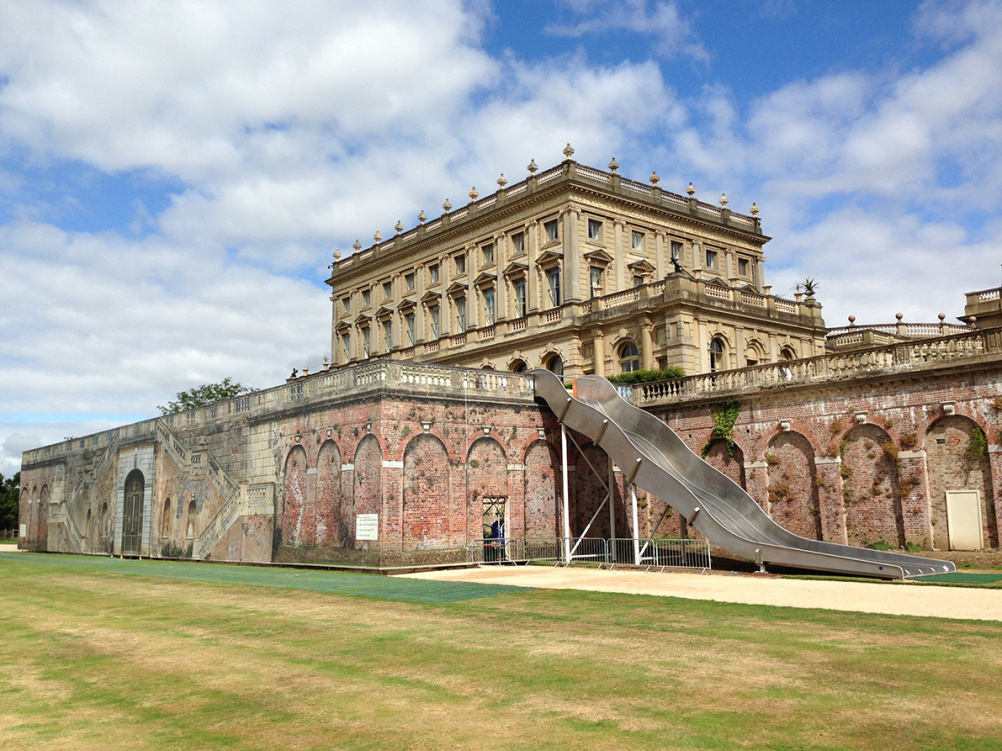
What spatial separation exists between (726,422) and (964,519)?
7.52 metres

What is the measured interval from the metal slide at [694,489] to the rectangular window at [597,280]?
15.0 metres

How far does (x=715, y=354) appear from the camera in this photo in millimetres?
38719

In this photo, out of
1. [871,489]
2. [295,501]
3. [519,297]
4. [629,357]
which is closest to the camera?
[871,489]

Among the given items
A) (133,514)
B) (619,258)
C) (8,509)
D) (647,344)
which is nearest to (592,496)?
(647,344)

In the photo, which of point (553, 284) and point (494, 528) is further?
point (553, 284)

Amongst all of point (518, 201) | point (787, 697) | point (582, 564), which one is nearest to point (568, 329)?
point (518, 201)

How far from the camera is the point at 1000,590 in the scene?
16188 mm

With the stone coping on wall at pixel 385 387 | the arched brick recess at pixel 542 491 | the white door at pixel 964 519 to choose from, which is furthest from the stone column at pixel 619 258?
the white door at pixel 964 519

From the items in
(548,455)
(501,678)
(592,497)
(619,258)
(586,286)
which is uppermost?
(619,258)

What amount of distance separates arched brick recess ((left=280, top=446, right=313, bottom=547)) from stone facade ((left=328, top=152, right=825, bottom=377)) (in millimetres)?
16317

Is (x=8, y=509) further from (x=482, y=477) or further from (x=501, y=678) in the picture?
(x=501, y=678)

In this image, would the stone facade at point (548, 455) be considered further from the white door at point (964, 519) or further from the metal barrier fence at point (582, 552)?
the metal barrier fence at point (582, 552)

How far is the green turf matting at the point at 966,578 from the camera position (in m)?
17.8

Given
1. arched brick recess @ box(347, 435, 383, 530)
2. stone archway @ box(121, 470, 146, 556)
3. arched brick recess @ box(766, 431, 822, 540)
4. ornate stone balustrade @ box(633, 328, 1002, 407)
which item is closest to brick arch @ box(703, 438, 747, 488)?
arched brick recess @ box(766, 431, 822, 540)
